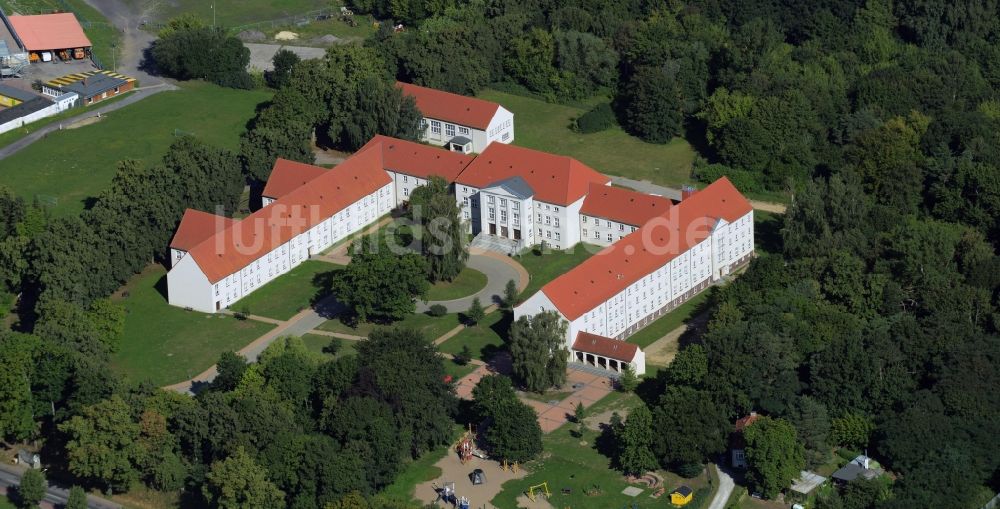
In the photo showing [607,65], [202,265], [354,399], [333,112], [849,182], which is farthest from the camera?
[607,65]

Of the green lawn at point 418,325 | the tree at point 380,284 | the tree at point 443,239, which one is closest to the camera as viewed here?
the tree at point 380,284

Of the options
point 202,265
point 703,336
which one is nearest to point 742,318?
point 703,336

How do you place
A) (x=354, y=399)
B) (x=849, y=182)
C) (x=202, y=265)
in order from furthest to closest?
1. (x=849, y=182)
2. (x=202, y=265)
3. (x=354, y=399)

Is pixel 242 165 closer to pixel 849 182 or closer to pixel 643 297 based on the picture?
pixel 643 297

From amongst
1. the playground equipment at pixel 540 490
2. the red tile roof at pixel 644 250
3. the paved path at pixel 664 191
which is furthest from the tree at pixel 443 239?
the playground equipment at pixel 540 490

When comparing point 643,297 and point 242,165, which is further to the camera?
point 242,165

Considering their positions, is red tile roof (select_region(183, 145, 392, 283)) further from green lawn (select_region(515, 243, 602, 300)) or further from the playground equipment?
the playground equipment

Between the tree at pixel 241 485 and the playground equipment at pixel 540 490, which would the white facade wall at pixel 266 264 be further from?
the playground equipment at pixel 540 490
